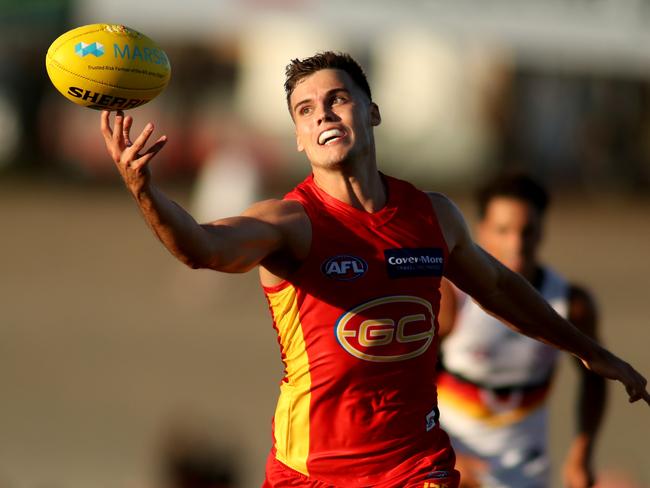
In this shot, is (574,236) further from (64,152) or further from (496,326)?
(496,326)

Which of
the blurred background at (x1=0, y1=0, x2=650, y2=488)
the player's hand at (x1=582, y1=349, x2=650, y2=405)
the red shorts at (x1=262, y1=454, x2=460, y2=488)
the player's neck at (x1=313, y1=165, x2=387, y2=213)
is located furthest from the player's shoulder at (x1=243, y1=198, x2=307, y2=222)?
the blurred background at (x1=0, y1=0, x2=650, y2=488)

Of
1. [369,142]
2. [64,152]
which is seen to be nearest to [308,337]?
[369,142]

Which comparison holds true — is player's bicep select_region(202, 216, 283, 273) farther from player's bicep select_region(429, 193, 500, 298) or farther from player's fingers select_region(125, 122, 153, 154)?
player's bicep select_region(429, 193, 500, 298)

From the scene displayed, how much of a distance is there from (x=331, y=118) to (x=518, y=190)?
237 cm

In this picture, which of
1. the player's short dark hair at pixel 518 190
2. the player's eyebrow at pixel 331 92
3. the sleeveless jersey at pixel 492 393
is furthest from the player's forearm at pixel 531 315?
the player's short dark hair at pixel 518 190

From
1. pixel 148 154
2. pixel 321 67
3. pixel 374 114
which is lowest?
pixel 148 154

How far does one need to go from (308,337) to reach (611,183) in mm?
41404

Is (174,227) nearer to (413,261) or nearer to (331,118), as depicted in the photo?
(331,118)

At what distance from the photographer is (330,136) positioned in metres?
5.19

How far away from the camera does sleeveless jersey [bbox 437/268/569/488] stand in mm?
7250

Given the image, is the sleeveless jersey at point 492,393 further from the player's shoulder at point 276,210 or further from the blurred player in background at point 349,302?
the player's shoulder at point 276,210

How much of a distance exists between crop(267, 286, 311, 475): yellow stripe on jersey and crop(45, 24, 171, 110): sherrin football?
94 cm

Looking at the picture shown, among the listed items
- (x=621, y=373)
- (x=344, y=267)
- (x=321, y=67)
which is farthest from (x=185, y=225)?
(x=621, y=373)

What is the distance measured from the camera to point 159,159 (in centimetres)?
4250
